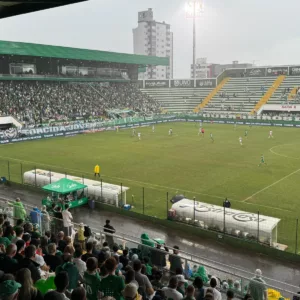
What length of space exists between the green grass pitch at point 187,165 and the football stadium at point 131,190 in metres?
0.13

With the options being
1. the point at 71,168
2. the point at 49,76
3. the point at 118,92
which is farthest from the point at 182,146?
the point at 118,92

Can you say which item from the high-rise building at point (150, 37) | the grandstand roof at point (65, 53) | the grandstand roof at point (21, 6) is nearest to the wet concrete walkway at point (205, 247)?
the grandstand roof at point (21, 6)

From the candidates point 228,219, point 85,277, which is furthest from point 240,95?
point 85,277

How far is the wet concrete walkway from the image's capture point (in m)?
15.2

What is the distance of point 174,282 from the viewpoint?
6977mm

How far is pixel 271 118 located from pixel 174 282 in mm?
72847

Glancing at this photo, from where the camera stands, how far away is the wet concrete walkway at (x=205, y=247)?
15.2 m

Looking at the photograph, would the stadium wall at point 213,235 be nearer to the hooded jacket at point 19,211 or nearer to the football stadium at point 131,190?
the football stadium at point 131,190

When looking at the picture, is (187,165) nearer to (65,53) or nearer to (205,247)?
(205,247)

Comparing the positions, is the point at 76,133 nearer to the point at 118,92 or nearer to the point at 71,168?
the point at 71,168

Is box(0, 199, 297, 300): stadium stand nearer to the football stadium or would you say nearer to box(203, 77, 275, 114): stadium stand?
the football stadium

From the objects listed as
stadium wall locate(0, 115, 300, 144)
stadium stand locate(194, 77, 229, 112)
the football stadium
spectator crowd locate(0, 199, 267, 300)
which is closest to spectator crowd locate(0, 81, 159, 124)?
the football stadium

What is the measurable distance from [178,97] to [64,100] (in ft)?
127

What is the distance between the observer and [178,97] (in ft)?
346
